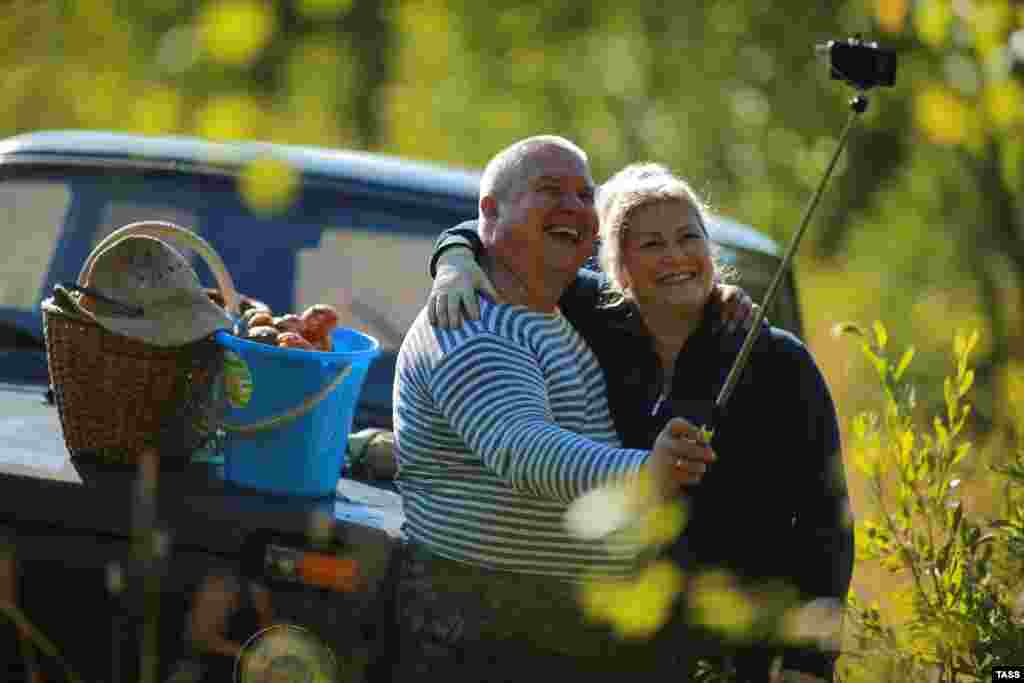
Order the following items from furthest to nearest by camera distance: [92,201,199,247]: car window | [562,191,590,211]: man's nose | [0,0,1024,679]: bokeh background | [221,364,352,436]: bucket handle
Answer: [0,0,1024,679]: bokeh background → [92,201,199,247]: car window → [221,364,352,436]: bucket handle → [562,191,590,211]: man's nose

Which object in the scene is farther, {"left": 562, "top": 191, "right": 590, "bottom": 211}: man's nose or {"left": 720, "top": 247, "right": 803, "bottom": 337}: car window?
{"left": 720, "top": 247, "right": 803, "bottom": 337}: car window

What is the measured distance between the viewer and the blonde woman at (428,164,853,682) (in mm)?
3465

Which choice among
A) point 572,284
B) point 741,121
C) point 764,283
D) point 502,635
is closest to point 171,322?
point 572,284

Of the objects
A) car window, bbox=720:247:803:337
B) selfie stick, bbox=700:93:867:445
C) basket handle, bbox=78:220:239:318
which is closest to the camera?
selfie stick, bbox=700:93:867:445

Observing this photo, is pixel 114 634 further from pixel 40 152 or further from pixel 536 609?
pixel 40 152

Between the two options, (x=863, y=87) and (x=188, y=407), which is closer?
(x=863, y=87)

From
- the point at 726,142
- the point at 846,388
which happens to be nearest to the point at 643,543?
the point at 846,388

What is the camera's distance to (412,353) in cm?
329

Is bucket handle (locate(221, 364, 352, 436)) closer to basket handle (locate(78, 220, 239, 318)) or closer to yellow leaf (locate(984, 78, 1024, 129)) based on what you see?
basket handle (locate(78, 220, 239, 318))

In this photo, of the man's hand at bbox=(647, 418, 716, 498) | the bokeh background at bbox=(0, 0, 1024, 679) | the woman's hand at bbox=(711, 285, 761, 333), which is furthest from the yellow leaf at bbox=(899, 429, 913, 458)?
the bokeh background at bbox=(0, 0, 1024, 679)

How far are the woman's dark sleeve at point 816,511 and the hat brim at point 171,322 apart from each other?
1.19m

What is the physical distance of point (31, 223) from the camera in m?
4.86

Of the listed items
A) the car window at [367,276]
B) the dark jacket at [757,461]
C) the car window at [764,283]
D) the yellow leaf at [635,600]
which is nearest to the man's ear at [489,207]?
the dark jacket at [757,461]

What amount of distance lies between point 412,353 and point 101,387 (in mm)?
738
